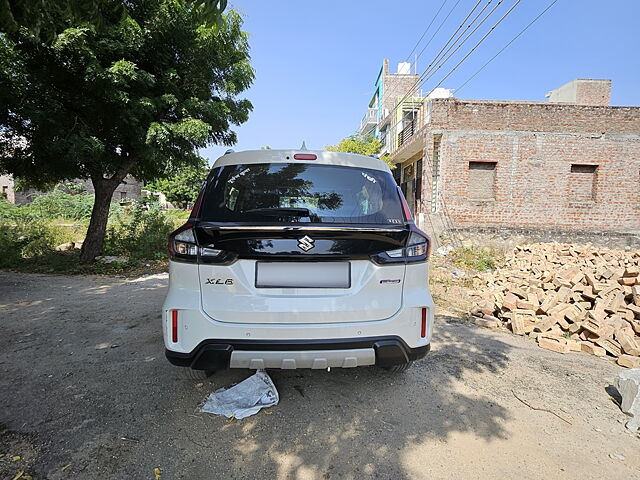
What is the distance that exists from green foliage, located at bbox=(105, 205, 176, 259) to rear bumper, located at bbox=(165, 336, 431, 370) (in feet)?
24.2

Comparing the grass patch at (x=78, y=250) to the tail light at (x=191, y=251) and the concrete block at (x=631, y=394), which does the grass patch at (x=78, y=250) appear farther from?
the concrete block at (x=631, y=394)

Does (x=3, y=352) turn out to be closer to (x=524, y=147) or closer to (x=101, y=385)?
(x=101, y=385)

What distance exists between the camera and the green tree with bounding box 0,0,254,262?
19.2 feet

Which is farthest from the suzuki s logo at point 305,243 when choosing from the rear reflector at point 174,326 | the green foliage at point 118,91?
the green foliage at point 118,91

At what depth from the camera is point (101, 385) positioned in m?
2.63

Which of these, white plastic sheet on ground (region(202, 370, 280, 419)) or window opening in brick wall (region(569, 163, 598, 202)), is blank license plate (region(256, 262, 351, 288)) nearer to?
white plastic sheet on ground (region(202, 370, 280, 419))

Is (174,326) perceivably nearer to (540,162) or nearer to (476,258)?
(476,258)

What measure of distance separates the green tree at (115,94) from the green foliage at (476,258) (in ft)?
24.7

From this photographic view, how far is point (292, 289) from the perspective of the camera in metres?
2.03

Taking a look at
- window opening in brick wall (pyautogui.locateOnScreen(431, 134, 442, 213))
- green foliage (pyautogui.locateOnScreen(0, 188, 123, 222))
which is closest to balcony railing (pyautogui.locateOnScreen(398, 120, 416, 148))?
window opening in brick wall (pyautogui.locateOnScreen(431, 134, 442, 213))

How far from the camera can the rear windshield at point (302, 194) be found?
7.11ft

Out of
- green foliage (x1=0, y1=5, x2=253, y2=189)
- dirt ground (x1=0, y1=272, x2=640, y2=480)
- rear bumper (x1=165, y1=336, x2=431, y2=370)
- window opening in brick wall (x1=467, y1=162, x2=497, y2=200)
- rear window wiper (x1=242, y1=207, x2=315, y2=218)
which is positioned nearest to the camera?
dirt ground (x1=0, y1=272, x2=640, y2=480)

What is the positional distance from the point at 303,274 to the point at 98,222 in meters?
7.73


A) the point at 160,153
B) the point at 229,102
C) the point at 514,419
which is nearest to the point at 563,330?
the point at 514,419
